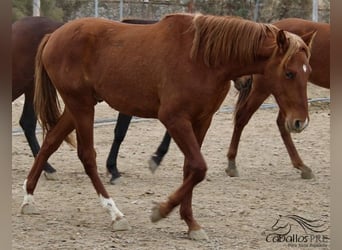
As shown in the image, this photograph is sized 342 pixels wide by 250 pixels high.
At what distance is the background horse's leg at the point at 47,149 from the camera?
3648 mm

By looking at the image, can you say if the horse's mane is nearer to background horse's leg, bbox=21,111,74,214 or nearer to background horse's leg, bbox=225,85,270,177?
background horse's leg, bbox=21,111,74,214

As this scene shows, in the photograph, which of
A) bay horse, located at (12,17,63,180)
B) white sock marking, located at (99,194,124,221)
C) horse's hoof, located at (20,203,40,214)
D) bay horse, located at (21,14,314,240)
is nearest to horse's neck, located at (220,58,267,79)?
bay horse, located at (21,14,314,240)

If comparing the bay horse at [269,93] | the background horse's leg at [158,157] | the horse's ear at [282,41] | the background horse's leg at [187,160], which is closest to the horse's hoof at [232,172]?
the bay horse at [269,93]

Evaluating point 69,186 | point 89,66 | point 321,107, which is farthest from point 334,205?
point 321,107

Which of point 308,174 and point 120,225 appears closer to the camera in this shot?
point 120,225

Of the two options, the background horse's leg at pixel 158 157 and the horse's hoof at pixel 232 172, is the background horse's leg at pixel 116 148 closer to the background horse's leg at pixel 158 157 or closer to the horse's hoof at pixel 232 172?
the background horse's leg at pixel 158 157

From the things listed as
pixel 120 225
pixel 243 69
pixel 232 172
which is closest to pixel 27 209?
pixel 120 225

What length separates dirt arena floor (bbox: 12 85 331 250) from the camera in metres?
3.11

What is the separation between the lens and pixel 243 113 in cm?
520

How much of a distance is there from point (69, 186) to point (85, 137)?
1247mm

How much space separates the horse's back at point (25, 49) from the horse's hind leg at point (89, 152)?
1.37m

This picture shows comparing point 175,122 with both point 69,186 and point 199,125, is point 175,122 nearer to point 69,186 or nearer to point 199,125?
point 199,125

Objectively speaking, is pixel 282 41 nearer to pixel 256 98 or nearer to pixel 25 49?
pixel 256 98

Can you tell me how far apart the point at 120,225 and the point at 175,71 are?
0.97m
